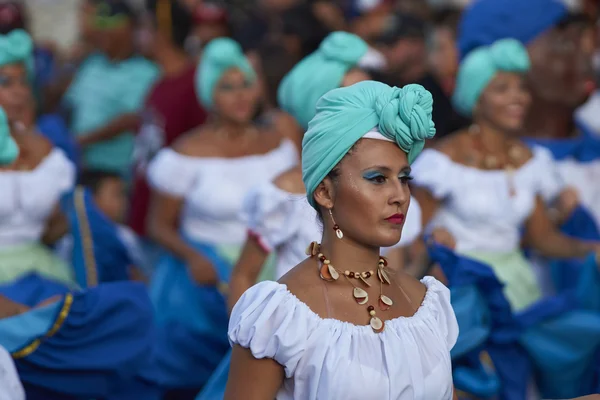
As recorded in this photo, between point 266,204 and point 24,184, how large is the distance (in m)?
1.83

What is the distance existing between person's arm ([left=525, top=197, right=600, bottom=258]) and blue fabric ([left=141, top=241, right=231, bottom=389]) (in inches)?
67.2

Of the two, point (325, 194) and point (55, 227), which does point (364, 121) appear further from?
point (55, 227)

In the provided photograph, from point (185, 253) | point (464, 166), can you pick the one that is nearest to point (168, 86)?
point (185, 253)

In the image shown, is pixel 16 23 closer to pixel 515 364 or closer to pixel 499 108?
pixel 499 108

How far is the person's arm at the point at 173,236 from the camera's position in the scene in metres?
6.49

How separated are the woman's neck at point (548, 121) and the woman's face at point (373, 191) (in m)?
4.17

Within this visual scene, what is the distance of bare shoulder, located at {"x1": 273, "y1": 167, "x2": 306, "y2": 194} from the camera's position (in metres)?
5.26

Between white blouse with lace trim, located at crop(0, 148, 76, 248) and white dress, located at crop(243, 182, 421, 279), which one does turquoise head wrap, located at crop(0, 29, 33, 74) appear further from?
white dress, located at crop(243, 182, 421, 279)

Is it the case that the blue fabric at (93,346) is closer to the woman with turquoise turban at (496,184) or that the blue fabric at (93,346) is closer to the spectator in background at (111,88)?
the woman with turquoise turban at (496,184)

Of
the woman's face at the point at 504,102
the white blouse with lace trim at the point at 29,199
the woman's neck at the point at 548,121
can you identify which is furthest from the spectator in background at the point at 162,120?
the woman's face at the point at 504,102

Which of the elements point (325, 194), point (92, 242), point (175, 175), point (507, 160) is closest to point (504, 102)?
point (507, 160)

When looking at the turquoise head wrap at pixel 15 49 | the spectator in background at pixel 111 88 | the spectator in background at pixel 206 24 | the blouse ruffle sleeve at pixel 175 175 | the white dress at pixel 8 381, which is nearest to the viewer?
the white dress at pixel 8 381

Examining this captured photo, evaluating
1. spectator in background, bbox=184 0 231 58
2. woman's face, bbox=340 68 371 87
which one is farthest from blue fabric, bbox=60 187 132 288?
spectator in background, bbox=184 0 231 58

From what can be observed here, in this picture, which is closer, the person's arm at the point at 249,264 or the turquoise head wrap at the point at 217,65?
the person's arm at the point at 249,264
